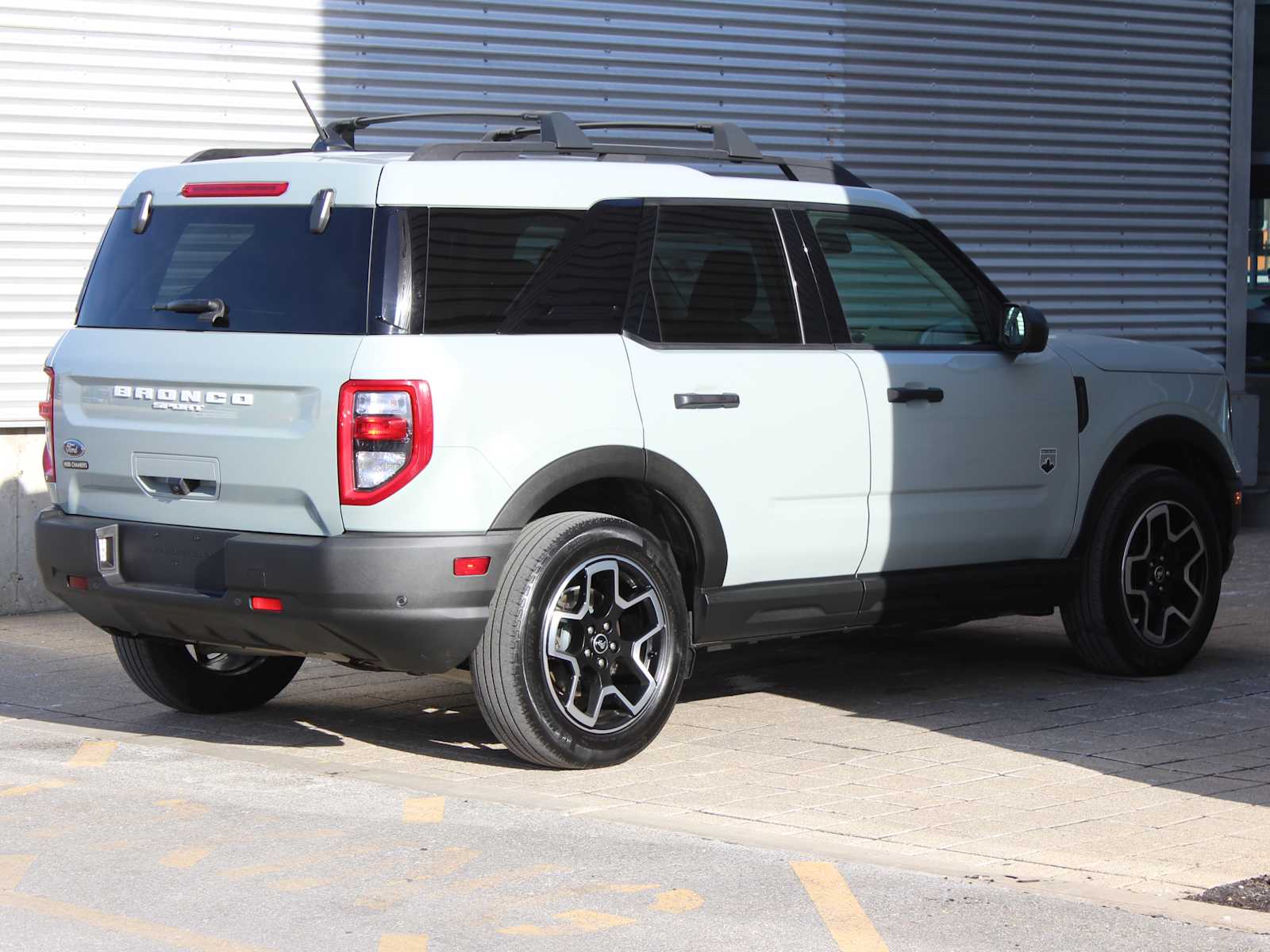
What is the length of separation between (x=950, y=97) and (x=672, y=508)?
8.16 meters

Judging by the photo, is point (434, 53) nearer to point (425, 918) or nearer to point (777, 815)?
point (777, 815)

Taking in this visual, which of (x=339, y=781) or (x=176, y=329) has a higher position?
(x=176, y=329)

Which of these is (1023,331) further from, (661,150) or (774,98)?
(774,98)

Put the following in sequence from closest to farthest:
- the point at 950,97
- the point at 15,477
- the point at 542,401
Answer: the point at 542,401, the point at 15,477, the point at 950,97

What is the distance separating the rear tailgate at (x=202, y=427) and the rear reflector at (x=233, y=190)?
483 mm

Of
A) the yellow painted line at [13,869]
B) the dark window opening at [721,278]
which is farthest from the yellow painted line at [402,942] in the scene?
the dark window opening at [721,278]

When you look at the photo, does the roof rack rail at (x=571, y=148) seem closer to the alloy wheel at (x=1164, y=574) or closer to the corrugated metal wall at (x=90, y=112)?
the alloy wheel at (x=1164, y=574)


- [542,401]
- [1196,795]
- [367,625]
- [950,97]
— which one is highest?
[950,97]

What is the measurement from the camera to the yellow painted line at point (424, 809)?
603 centimetres

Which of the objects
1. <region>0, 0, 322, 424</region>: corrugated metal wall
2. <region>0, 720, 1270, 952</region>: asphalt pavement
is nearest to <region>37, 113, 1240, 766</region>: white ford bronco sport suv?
<region>0, 720, 1270, 952</region>: asphalt pavement

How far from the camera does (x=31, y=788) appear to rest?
654 centimetres

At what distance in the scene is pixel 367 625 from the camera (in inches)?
249

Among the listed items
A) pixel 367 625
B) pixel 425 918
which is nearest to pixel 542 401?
pixel 367 625

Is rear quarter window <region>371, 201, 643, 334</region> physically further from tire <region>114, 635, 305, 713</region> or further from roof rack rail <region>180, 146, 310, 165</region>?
tire <region>114, 635, 305, 713</region>
